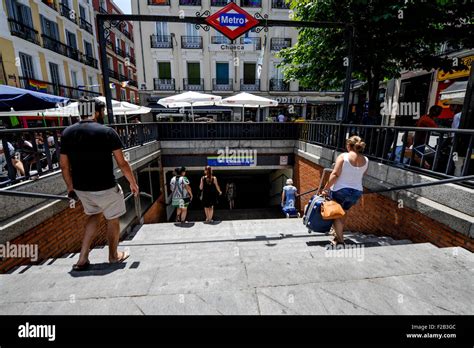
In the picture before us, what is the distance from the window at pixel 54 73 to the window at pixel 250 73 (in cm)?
1626

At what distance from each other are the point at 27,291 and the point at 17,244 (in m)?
1.08

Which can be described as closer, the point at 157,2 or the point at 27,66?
the point at 27,66

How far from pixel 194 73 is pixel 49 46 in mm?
11482

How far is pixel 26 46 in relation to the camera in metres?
14.9

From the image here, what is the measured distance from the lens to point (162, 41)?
2130cm

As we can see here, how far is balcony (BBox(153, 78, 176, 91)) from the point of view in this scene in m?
21.7

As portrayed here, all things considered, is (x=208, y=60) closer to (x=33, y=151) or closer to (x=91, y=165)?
(x=33, y=151)

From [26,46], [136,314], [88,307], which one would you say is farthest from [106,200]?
[26,46]

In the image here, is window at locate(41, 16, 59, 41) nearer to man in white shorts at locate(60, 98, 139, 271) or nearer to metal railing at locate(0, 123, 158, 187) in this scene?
metal railing at locate(0, 123, 158, 187)

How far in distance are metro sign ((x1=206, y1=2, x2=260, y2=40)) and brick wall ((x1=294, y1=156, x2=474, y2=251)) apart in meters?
4.62

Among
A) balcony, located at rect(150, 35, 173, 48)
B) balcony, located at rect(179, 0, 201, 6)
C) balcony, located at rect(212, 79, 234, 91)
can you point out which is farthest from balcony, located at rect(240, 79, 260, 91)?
balcony, located at rect(179, 0, 201, 6)

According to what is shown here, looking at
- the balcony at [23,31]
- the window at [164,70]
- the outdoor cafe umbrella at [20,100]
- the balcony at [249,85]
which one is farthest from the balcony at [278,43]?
the outdoor cafe umbrella at [20,100]

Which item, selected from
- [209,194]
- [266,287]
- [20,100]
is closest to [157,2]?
[20,100]

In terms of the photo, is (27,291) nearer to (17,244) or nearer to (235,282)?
(17,244)
